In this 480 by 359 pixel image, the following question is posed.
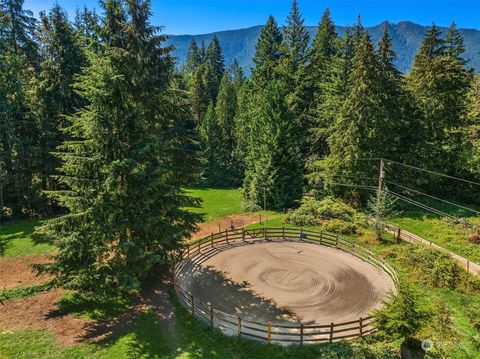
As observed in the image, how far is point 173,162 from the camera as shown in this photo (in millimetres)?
19062

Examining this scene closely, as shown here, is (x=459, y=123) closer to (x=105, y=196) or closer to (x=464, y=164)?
(x=464, y=164)

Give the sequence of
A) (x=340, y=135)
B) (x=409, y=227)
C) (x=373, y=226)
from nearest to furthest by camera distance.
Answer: (x=373, y=226) → (x=409, y=227) → (x=340, y=135)

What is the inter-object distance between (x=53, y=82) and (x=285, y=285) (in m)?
28.3

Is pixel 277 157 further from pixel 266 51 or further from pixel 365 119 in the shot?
pixel 266 51

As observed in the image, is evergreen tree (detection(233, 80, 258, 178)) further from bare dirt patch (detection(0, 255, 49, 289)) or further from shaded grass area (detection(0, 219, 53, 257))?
bare dirt patch (detection(0, 255, 49, 289))

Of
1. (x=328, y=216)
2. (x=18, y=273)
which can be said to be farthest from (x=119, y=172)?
(x=328, y=216)

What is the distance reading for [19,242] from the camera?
25.9m

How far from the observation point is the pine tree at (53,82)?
31.0 metres

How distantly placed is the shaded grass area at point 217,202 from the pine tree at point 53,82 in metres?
14.6

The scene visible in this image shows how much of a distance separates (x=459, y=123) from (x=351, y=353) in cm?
3166

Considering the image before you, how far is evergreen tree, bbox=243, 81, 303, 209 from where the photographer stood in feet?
118

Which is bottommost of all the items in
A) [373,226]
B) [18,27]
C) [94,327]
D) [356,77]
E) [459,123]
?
[94,327]

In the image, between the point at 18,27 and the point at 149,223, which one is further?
the point at 18,27

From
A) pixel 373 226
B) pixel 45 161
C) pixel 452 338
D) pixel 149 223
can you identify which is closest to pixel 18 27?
pixel 45 161
